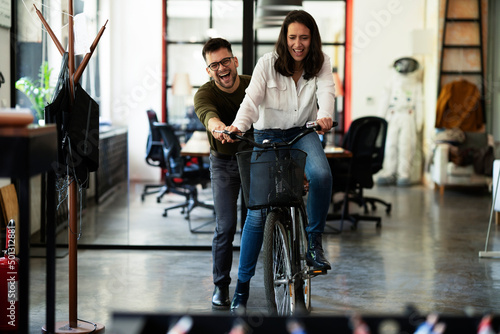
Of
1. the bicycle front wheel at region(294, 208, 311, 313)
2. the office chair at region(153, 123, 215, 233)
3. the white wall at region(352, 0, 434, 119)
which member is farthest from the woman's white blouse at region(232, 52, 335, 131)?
the white wall at region(352, 0, 434, 119)

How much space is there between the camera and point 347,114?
10.2 m

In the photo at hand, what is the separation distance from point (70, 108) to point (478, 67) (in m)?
8.05

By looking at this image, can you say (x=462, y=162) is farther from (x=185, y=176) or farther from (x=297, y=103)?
(x=297, y=103)

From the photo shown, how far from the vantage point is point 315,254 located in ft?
10.7

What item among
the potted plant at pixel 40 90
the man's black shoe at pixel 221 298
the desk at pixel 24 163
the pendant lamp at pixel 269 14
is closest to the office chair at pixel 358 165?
the pendant lamp at pixel 269 14

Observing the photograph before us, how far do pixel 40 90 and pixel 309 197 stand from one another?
9.66 feet

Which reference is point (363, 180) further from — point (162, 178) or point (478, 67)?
point (478, 67)

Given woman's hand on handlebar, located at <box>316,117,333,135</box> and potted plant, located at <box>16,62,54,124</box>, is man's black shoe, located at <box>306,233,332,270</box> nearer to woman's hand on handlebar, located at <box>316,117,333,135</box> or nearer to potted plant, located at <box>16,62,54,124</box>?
woman's hand on handlebar, located at <box>316,117,333,135</box>

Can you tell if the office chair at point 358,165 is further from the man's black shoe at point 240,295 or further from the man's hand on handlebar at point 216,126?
the man's hand on handlebar at point 216,126

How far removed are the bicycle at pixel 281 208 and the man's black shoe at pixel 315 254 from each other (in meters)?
0.03

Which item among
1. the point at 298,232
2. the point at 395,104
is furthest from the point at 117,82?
the point at 395,104

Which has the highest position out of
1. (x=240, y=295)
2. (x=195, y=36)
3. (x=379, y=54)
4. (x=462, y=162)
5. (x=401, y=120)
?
(x=379, y=54)

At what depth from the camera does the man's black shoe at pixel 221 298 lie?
3842 millimetres

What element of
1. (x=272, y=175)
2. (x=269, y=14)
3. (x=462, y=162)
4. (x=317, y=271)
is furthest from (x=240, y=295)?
(x=462, y=162)
